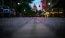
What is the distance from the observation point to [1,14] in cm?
5056

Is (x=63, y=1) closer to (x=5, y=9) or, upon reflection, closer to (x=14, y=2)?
(x=5, y=9)

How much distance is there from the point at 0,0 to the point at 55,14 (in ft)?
77.7

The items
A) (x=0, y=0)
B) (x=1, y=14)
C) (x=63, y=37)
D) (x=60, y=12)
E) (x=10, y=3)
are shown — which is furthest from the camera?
(x=60, y=12)

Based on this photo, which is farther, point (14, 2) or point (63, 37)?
point (14, 2)

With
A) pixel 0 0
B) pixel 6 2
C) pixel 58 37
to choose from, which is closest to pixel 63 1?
pixel 0 0

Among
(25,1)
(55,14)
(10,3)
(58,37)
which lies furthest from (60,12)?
(58,37)

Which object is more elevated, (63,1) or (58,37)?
(63,1)

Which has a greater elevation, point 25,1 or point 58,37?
point 25,1

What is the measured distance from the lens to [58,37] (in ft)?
22.4

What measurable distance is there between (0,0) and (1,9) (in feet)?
48.9

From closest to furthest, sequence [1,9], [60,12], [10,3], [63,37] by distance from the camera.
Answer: [63,37]
[1,9]
[10,3]
[60,12]

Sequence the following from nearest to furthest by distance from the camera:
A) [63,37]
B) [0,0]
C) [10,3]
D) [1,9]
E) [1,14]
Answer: [63,37] → [1,9] → [1,14] → [0,0] → [10,3]

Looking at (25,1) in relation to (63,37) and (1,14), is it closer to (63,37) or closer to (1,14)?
(1,14)

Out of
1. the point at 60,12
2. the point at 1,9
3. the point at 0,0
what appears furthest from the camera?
the point at 60,12
